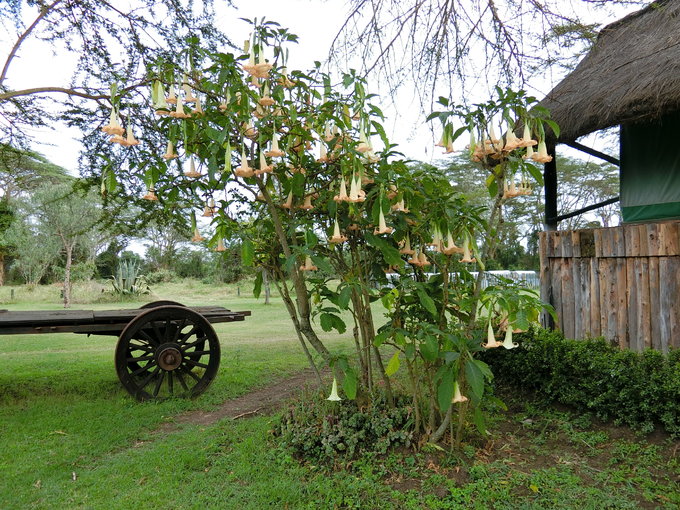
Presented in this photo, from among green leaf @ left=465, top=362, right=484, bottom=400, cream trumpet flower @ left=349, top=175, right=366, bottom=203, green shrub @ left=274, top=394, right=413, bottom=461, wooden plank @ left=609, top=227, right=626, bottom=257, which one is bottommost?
green shrub @ left=274, top=394, right=413, bottom=461

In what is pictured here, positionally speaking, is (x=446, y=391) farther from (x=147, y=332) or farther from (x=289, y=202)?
(x=147, y=332)

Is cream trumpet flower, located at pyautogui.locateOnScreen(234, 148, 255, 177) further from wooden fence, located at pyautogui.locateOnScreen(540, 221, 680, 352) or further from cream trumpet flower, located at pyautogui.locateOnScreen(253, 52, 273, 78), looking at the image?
wooden fence, located at pyautogui.locateOnScreen(540, 221, 680, 352)

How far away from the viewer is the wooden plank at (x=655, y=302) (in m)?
3.87

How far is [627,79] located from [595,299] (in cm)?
200

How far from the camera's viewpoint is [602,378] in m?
3.37

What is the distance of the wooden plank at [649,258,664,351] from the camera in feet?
12.7

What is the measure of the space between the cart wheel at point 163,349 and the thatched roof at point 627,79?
12.2ft

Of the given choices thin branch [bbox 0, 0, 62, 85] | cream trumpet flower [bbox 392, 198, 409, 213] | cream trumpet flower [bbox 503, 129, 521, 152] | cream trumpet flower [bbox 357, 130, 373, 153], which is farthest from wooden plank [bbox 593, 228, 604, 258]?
thin branch [bbox 0, 0, 62, 85]

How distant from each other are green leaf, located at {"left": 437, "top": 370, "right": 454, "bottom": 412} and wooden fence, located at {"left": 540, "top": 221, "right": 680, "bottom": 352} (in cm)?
248

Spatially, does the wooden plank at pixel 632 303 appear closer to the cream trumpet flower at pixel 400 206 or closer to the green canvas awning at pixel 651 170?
the green canvas awning at pixel 651 170

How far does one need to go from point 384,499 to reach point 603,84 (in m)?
4.24

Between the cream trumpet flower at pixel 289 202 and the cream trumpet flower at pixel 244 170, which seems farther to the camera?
the cream trumpet flower at pixel 289 202

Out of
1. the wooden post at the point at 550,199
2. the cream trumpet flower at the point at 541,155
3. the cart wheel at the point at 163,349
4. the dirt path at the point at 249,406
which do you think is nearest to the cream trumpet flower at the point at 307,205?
the cream trumpet flower at the point at 541,155

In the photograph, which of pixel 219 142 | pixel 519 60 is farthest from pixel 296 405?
pixel 519 60
